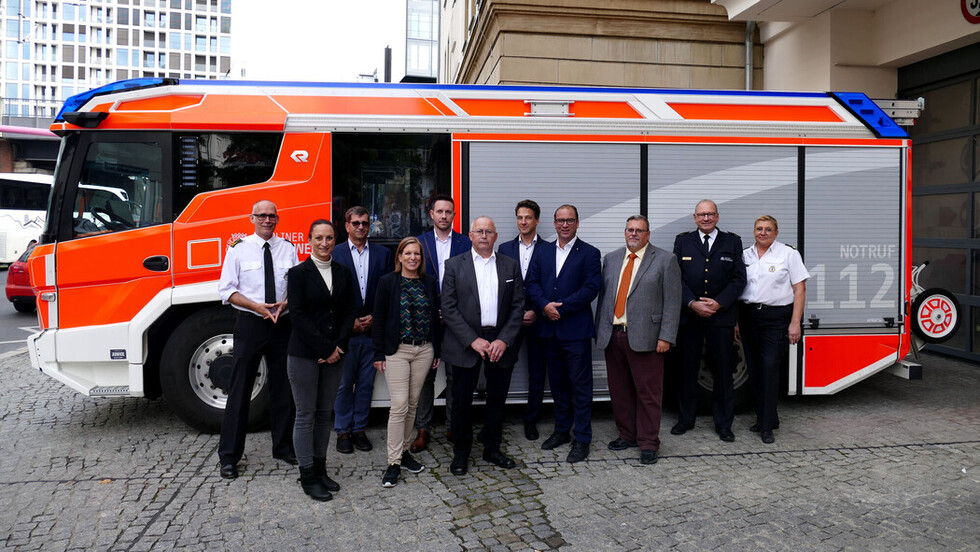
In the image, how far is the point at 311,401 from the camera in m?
4.35

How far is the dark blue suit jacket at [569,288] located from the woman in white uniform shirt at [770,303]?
4.65 feet

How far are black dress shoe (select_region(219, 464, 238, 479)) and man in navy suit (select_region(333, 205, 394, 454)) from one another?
0.80m

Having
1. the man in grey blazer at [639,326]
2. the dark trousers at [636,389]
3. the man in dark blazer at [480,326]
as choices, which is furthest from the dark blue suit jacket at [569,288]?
the man in dark blazer at [480,326]

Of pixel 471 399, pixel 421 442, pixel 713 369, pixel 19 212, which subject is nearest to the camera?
pixel 471 399

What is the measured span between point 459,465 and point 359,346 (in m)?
1.20

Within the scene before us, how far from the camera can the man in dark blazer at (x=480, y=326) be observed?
4719mm

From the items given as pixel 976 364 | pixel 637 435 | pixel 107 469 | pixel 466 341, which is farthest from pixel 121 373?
pixel 976 364

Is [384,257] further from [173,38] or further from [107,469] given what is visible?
[173,38]

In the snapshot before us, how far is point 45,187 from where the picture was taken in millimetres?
23453

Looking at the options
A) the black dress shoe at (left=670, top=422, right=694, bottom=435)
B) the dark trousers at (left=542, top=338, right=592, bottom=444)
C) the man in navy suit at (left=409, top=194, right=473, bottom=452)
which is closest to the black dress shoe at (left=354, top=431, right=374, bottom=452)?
the man in navy suit at (left=409, top=194, right=473, bottom=452)

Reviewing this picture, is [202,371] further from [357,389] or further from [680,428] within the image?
[680,428]

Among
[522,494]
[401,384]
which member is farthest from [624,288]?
[401,384]

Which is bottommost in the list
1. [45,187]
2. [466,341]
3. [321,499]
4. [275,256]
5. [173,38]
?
[321,499]

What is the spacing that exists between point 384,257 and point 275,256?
2.87 feet
